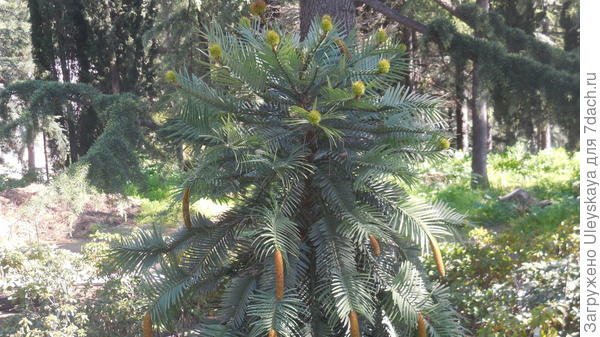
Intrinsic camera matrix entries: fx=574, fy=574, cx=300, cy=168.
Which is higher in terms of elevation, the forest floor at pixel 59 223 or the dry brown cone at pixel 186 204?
the dry brown cone at pixel 186 204

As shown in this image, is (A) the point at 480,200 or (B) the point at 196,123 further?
(A) the point at 480,200

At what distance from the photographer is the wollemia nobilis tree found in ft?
8.03

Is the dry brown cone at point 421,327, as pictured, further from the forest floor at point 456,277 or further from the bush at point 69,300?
the bush at point 69,300

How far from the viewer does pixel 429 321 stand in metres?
2.63

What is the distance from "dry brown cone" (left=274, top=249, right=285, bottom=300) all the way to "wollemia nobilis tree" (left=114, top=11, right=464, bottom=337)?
0.02 m

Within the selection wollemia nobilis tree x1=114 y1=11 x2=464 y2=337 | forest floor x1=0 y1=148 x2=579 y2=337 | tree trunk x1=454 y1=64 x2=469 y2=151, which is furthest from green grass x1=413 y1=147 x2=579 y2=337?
tree trunk x1=454 y1=64 x2=469 y2=151

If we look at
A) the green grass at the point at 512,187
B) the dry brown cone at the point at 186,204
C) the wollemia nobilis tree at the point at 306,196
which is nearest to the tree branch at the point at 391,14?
the green grass at the point at 512,187

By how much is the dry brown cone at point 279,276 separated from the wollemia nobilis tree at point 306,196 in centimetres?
2

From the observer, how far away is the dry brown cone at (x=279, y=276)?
2.24 meters

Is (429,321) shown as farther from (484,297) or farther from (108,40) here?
(108,40)

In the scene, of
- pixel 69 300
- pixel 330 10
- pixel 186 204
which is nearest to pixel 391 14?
pixel 330 10

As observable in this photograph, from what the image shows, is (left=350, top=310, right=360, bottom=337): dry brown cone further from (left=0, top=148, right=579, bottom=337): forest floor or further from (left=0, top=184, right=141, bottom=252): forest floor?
(left=0, top=184, right=141, bottom=252): forest floor
